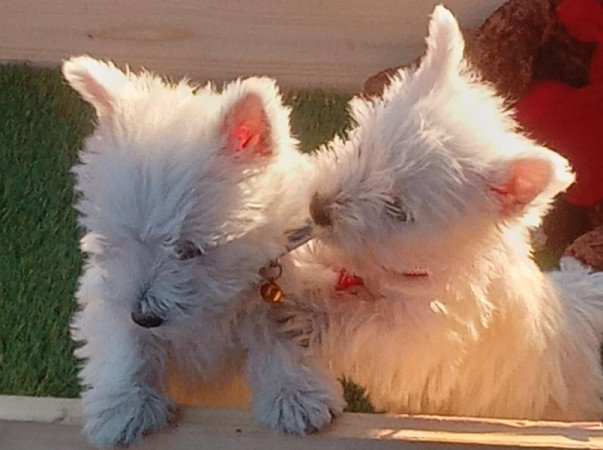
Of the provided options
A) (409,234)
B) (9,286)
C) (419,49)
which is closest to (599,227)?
(419,49)

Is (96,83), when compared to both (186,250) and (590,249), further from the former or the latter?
(590,249)

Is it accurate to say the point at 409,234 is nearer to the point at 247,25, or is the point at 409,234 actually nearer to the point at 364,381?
the point at 364,381

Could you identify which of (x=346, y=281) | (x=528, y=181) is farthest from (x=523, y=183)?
(x=346, y=281)

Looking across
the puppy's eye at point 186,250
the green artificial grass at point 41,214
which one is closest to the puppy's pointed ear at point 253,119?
the puppy's eye at point 186,250

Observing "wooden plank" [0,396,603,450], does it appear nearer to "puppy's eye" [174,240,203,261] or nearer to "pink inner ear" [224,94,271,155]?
"puppy's eye" [174,240,203,261]

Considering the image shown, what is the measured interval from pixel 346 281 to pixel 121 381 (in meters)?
0.28

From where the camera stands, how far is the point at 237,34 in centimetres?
204

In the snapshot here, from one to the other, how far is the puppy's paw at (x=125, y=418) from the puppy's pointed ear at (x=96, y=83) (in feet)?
1.00

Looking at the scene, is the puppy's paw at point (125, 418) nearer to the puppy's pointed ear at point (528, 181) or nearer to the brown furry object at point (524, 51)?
the puppy's pointed ear at point (528, 181)

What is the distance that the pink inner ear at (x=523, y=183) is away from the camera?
3.85 ft

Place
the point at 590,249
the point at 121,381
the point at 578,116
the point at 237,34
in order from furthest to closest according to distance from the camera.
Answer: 1. the point at 237,34
2. the point at 578,116
3. the point at 590,249
4. the point at 121,381

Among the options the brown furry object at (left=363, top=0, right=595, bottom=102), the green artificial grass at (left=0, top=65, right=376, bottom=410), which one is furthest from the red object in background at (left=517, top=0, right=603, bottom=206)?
the green artificial grass at (left=0, top=65, right=376, bottom=410)

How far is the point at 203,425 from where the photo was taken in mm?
1187

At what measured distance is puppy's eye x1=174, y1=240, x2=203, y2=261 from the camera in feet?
3.74
